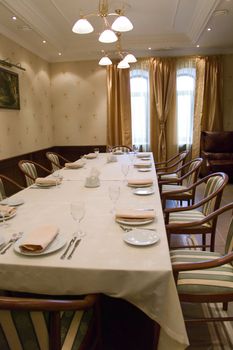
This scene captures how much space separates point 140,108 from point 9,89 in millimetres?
2824

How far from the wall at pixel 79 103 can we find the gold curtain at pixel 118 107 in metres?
0.18

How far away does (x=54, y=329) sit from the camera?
0.93m

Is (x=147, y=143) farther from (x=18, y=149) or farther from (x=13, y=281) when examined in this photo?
(x=13, y=281)

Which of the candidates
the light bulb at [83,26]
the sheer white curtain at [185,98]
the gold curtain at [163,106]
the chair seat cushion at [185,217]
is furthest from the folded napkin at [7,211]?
the sheer white curtain at [185,98]

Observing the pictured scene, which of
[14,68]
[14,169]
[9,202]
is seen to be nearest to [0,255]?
[9,202]

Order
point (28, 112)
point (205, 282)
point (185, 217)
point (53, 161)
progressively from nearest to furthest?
1. point (205, 282)
2. point (185, 217)
3. point (53, 161)
4. point (28, 112)

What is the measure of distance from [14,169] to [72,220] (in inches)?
136

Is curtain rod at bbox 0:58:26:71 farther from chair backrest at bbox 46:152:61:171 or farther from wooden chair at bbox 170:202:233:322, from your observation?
wooden chair at bbox 170:202:233:322

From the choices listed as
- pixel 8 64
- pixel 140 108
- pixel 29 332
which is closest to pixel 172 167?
pixel 140 108

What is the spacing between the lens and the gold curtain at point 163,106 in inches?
233

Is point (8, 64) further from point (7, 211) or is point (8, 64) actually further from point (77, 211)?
point (77, 211)

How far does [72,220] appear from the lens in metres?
1.67

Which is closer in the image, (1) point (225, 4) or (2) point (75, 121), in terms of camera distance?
(1) point (225, 4)

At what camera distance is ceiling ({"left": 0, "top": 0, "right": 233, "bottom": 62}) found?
385 centimetres
